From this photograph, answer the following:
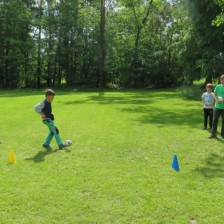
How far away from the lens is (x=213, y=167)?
7223 millimetres

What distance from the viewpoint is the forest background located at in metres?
43.2

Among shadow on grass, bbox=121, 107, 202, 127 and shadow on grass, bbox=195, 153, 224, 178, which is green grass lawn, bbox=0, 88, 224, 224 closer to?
shadow on grass, bbox=195, 153, 224, 178

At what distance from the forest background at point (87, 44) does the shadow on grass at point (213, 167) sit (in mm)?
34337

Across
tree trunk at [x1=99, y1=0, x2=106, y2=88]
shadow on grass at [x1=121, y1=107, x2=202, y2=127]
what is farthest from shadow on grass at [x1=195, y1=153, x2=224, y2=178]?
tree trunk at [x1=99, y1=0, x2=106, y2=88]

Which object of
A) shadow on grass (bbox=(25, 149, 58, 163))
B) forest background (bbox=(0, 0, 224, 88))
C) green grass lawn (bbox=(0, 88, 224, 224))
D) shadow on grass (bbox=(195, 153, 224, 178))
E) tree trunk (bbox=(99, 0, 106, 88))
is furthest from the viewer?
forest background (bbox=(0, 0, 224, 88))

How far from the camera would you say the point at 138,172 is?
270 inches

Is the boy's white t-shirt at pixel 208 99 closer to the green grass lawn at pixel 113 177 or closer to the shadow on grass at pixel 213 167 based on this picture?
the green grass lawn at pixel 113 177

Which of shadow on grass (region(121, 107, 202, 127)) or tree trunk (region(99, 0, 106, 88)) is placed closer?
shadow on grass (region(121, 107, 202, 127))

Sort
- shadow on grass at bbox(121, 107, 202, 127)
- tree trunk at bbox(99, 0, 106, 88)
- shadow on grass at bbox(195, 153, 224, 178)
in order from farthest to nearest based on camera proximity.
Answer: tree trunk at bbox(99, 0, 106, 88) → shadow on grass at bbox(121, 107, 202, 127) → shadow on grass at bbox(195, 153, 224, 178)

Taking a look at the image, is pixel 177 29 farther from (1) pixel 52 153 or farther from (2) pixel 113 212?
(2) pixel 113 212

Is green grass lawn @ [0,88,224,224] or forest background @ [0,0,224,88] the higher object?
forest background @ [0,0,224,88]

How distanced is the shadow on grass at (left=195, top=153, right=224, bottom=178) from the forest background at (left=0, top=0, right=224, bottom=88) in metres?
34.3

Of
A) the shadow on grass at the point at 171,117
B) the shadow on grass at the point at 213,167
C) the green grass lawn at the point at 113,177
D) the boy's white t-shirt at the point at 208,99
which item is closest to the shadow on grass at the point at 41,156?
the green grass lawn at the point at 113,177

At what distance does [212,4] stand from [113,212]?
1928cm
